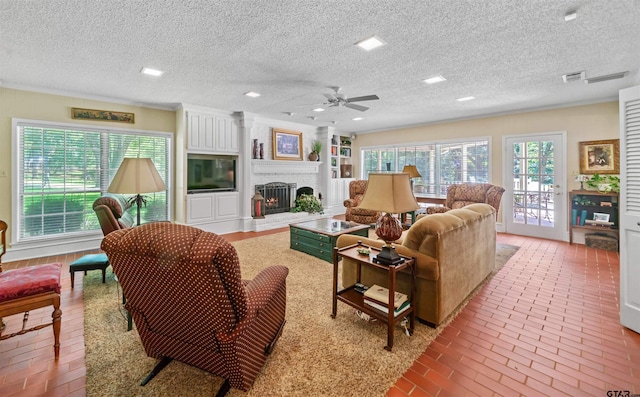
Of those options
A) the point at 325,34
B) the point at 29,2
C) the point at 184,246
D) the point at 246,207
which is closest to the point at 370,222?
the point at 246,207

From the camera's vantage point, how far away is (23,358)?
6.63 ft

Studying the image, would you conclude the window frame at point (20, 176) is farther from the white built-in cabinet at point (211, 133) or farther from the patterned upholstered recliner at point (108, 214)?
the patterned upholstered recliner at point (108, 214)

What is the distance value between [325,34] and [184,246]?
7.63ft

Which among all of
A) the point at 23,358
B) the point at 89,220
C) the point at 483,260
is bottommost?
the point at 23,358

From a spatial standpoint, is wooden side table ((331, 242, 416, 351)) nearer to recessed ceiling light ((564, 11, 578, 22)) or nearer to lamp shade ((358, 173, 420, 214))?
lamp shade ((358, 173, 420, 214))

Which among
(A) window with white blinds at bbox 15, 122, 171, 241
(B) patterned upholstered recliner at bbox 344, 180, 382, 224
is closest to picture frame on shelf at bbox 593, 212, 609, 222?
(B) patterned upholstered recliner at bbox 344, 180, 382, 224

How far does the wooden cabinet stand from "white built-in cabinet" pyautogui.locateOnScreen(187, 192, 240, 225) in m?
6.45

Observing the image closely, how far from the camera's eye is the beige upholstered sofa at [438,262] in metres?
2.28

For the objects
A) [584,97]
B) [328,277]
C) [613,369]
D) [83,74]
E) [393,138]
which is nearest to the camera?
[613,369]

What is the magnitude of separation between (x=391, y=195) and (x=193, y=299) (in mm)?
1479

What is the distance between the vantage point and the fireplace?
6957mm

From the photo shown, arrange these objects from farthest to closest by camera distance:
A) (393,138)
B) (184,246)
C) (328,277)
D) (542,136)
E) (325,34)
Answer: (393,138)
(542,136)
(328,277)
(325,34)
(184,246)

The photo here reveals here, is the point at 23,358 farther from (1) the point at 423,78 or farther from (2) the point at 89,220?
(1) the point at 423,78

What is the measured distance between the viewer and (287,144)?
7352 mm
